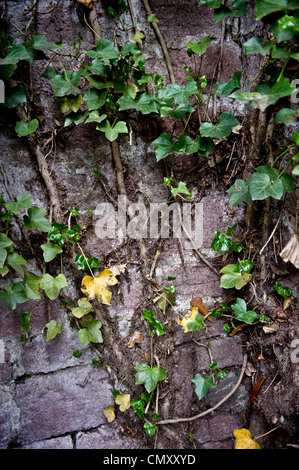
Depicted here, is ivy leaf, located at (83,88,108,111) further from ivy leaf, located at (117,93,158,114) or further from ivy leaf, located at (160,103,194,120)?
ivy leaf, located at (160,103,194,120)

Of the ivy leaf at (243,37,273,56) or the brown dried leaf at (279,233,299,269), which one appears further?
the brown dried leaf at (279,233,299,269)

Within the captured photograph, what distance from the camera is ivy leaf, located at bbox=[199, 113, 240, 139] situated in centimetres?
119

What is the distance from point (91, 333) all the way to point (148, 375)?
1.00 ft

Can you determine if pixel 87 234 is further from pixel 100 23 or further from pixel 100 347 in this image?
pixel 100 23

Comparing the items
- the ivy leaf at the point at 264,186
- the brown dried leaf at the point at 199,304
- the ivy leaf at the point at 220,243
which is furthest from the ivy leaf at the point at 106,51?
the brown dried leaf at the point at 199,304

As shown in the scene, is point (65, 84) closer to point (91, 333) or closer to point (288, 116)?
point (288, 116)

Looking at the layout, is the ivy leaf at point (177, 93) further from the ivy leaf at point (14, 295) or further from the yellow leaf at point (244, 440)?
the yellow leaf at point (244, 440)

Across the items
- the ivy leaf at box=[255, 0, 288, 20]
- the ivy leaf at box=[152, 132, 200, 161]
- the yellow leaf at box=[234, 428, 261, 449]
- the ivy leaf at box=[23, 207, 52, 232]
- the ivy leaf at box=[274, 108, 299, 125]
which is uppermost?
the ivy leaf at box=[255, 0, 288, 20]

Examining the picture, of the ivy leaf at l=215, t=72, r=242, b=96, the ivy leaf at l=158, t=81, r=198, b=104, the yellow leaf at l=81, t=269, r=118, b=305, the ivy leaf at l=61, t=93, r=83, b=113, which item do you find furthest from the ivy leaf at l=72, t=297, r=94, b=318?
the ivy leaf at l=215, t=72, r=242, b=96

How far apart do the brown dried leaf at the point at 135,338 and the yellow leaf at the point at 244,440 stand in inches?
23.6

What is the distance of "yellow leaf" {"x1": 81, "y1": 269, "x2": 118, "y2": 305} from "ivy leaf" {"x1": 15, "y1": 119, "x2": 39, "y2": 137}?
63 cm

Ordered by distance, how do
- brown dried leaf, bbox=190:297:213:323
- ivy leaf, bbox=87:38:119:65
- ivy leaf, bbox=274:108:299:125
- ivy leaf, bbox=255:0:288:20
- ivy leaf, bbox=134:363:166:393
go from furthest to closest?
1. brown dried leaf, bbox=190:297:213:323
2. ivy leaf, bbox=134:363:166:393
3. ivy leaf, bbox=87:38:119:65
4. ivy leaf, bbox=274:108:299:125
5. ivy leaf, bbox=255:0:288:20

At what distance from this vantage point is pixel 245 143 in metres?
1.32
